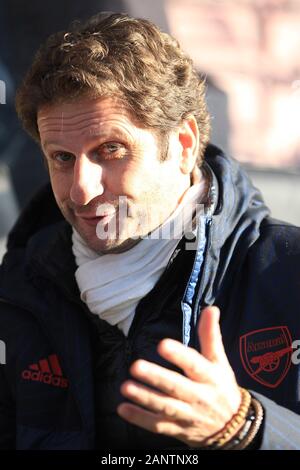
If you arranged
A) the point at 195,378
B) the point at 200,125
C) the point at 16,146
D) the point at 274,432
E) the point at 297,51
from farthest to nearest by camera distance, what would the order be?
the point at 16,146 → the point at 297,51 → the point at 200,125 → the point at 274,432 → the point at 195,378

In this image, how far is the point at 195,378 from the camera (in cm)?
127

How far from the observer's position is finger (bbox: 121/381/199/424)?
1.22 m

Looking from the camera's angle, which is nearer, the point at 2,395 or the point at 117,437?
the point at 117,437

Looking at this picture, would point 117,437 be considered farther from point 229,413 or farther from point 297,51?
point 297,51

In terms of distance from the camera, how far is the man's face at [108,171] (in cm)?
167

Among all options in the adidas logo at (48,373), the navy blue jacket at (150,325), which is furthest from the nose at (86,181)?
the adidas logo at (48,373)

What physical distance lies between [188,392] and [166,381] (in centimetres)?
5

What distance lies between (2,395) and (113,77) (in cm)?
86

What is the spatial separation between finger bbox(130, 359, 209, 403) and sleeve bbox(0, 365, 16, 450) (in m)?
0.76

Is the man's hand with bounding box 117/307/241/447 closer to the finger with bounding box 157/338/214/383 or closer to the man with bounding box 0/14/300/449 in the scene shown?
the finger with bounding box 157/338/214/383

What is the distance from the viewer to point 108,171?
1690mm

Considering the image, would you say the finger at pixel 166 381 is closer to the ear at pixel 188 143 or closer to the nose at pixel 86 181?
the nose at pixel 86 181
